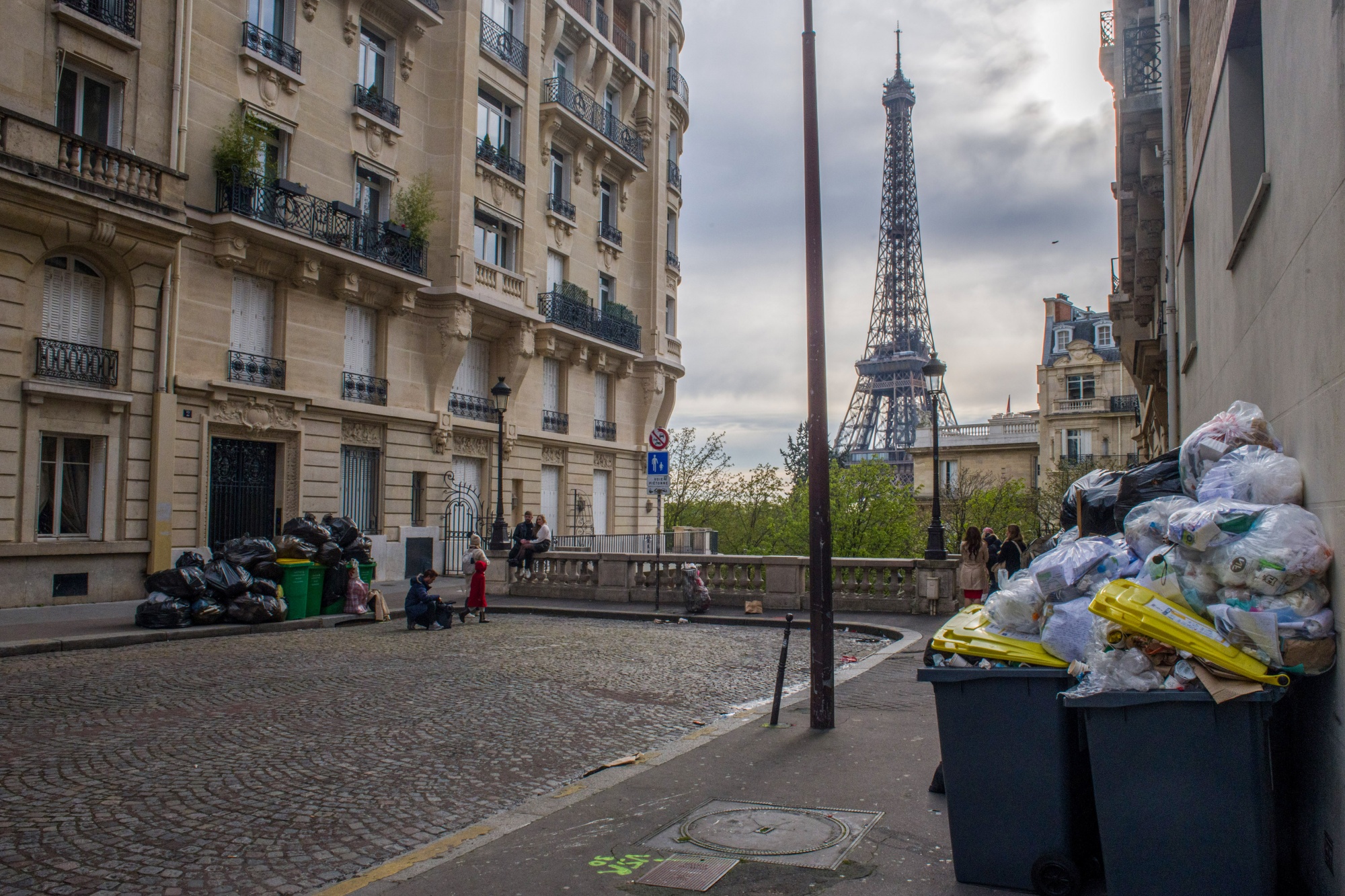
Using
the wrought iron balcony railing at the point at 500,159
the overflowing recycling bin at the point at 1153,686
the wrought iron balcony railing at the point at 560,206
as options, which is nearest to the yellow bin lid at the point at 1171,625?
the overflowing recycling bin at the point at 1153,686

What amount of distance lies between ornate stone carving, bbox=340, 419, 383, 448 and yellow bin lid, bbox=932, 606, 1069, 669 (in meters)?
20.8

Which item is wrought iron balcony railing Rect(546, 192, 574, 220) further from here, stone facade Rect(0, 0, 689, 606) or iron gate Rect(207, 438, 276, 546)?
iron gate Rect(207, 438, 276, 546)

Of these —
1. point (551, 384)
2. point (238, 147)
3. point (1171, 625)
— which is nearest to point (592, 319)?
point (551, 384)

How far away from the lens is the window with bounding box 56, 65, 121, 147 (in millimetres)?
17859

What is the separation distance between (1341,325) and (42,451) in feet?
63.1

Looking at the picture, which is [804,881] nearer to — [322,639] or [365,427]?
[322,639]

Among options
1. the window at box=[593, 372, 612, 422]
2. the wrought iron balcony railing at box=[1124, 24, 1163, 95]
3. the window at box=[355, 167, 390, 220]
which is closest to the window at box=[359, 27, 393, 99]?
the window at box=[355, 167, 390, 220]

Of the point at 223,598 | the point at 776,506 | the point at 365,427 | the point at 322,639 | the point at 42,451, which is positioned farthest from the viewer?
the point at 776,506

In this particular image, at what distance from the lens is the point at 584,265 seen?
1292 inches

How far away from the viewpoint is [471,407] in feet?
91.3

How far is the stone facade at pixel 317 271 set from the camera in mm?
17297

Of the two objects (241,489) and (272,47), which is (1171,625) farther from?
(272,47)

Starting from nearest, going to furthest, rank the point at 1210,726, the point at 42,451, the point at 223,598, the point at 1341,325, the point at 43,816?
1. the point at 1341,325
2. the point at 1210,726
3. the point at 43,816
4. the point at 223,598
5. the point at 42,451

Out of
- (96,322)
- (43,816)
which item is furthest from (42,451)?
(43,816)
